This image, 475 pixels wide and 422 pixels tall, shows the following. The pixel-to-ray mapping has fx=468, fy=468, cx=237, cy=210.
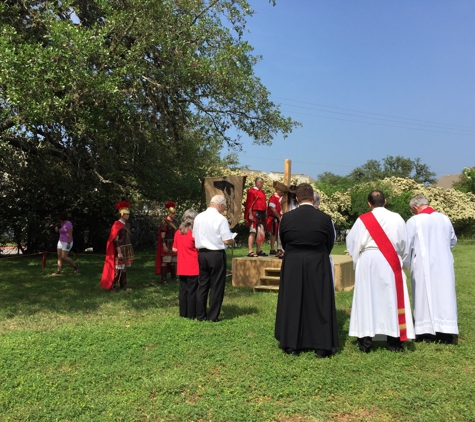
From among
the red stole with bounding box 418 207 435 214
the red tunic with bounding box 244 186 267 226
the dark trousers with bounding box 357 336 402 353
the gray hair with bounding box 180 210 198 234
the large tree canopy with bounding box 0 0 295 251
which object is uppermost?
the large tree canopy with bounding box 0 0 295 251

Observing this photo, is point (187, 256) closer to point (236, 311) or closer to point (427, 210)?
point (236, 311)

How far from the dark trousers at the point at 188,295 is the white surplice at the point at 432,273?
2.95m

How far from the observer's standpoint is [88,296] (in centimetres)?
898

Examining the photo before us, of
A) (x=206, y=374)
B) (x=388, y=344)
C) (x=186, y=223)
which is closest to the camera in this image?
(x=206, y=374)

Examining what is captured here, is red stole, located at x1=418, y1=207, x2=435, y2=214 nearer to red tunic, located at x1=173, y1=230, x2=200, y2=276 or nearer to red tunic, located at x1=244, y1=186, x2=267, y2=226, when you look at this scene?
red tunic, located at x1=173, y1=230, x2=200, y2=276

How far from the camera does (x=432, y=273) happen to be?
5.88m

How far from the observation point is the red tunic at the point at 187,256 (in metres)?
6.84

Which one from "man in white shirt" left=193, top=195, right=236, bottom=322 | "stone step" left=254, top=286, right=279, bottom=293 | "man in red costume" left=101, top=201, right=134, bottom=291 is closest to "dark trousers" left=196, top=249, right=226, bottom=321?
"man in white shirt" left=193, top=195, right=236, bottom=322

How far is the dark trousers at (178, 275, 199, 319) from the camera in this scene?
22.4 ft

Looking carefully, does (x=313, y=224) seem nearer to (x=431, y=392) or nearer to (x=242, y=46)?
(x=431, y=392)

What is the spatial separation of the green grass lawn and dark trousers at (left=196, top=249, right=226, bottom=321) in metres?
0.28

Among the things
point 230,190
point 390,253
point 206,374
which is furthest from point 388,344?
point 230,190

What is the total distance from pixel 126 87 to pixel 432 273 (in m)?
6.76

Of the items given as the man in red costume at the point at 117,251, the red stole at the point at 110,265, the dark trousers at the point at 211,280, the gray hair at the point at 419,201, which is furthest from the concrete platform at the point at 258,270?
the gray hair at the point at 419,201
